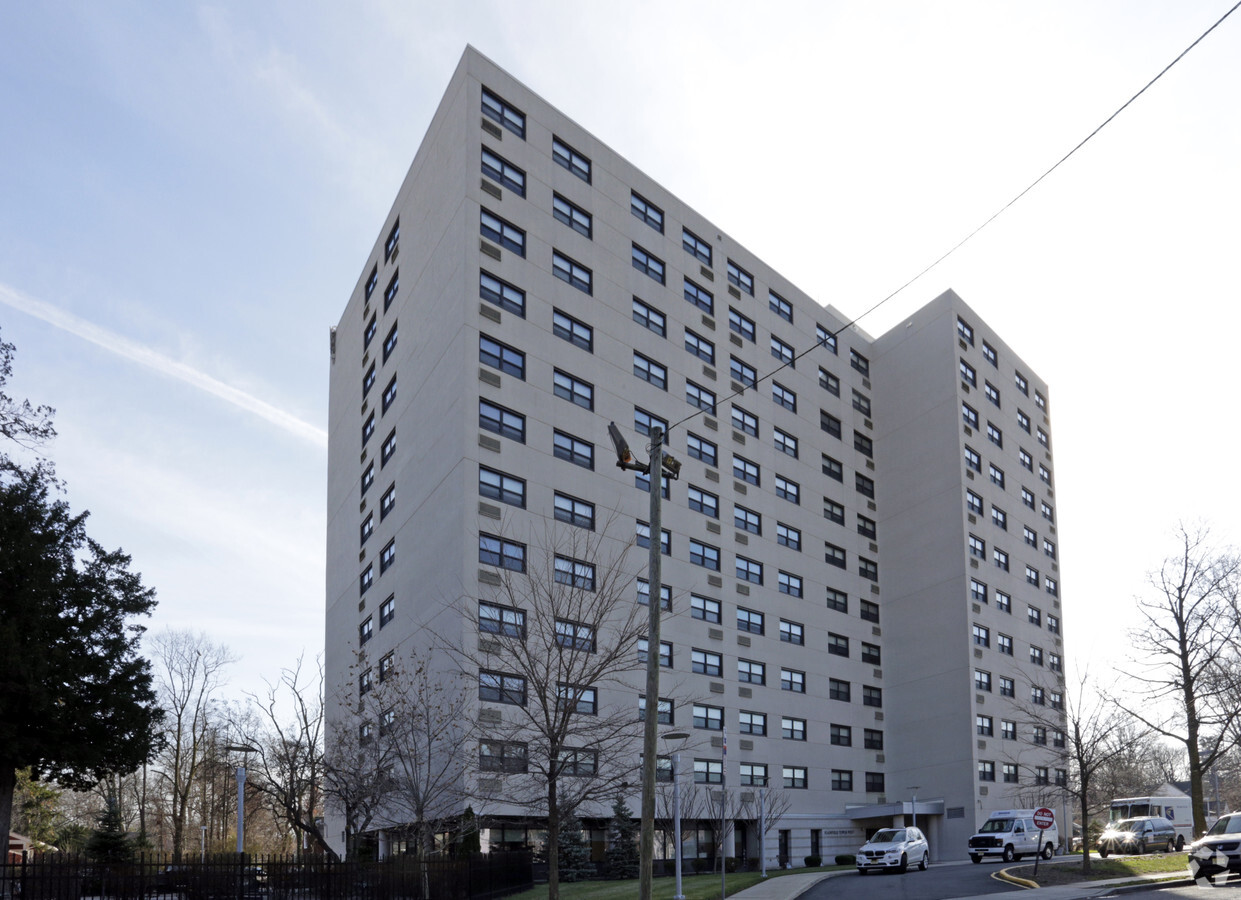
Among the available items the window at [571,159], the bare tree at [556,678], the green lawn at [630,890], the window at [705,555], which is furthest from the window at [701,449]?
the green lawn at [630,890]

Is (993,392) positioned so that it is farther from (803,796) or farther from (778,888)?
(778,888)

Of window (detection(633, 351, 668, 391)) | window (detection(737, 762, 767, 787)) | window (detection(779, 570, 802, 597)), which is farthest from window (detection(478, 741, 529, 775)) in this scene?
window (detection(779, 570, 802, 597))

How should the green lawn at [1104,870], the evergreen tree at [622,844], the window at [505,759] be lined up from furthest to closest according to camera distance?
the evergreen tree at [622,844], the green lawn at [1104,870], the window at [505,759]

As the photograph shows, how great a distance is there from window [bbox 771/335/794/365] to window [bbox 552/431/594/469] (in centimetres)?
1776

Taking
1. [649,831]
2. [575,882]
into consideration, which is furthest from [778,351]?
[649,831]

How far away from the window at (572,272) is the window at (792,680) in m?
22.0

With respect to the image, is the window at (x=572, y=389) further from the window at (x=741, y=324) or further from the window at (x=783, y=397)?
the window at (x=783, y=397)

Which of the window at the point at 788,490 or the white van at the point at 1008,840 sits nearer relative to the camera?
the white van at the point at 1008,840

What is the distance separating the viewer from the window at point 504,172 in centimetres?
4509

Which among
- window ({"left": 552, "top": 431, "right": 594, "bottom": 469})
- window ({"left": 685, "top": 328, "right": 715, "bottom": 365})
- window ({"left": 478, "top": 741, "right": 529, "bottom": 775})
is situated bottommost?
window ({"left": 478, "top": 741, "right": 529, "bottom": 775})

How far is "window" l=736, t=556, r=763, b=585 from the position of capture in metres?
53.1

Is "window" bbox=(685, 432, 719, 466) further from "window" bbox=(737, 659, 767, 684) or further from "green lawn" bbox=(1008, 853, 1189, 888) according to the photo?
"green lawn" bbox=(1008, 853, 1189, 888)

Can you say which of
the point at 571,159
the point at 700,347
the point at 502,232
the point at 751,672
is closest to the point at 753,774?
the point at 751,672

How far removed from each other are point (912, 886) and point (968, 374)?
4213 cm
